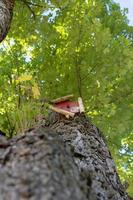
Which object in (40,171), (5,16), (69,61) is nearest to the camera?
(40,171)

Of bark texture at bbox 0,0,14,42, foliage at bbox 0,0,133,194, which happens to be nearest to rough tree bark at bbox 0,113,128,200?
foliage at bbox 0,0,133,194

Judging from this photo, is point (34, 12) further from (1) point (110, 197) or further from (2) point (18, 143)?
(2) point (18, 143)

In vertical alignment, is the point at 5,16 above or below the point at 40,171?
above

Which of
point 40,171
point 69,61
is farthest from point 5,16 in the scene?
point 40,171

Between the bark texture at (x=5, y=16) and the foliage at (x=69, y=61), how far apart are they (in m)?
0.46

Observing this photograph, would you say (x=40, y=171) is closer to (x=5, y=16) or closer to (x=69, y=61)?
(x=5, y=16)

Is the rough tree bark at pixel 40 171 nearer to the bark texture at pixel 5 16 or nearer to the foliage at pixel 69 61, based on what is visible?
the foliage at pixel 69 61

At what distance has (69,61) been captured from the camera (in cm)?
415

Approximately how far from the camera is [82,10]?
4250 mm

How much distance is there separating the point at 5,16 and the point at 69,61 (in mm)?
1128

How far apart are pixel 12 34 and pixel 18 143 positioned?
397 cm

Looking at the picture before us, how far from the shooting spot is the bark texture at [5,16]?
10.3ft

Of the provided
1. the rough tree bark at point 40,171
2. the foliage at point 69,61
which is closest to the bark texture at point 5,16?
the foliage at point 69,61

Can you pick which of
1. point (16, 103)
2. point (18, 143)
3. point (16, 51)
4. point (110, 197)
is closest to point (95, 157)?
point (110, 197)
